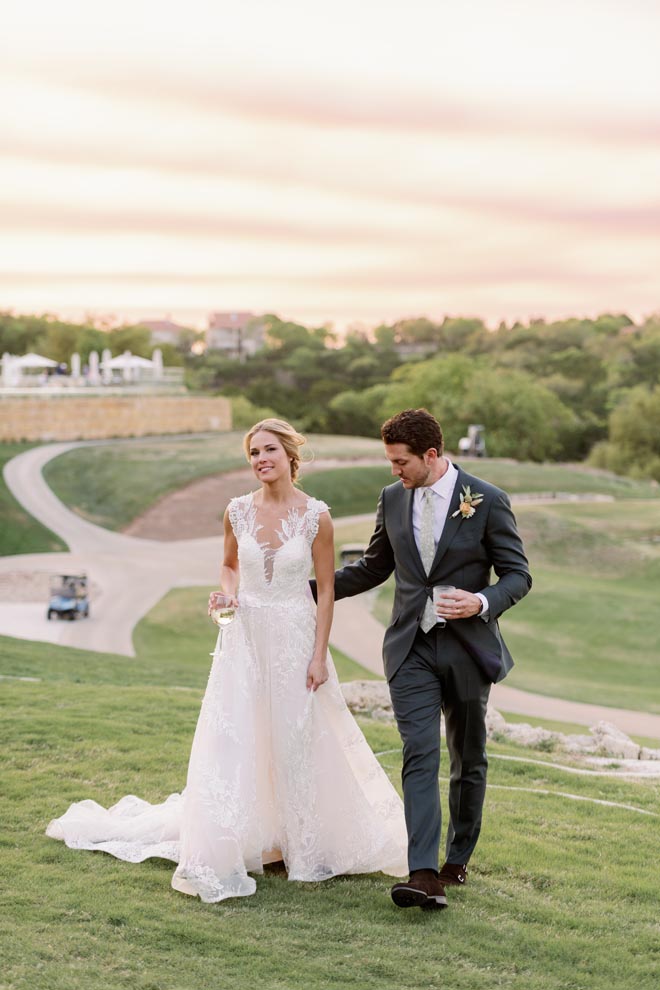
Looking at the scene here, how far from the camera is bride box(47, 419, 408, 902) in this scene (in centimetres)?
588

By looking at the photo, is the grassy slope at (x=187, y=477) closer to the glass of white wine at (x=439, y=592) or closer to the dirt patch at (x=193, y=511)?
the dirt patch at (x=193, y=511)

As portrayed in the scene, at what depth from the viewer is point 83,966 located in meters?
4.62

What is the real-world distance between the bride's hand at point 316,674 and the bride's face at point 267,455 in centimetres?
98

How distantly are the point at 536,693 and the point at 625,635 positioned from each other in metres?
6.16

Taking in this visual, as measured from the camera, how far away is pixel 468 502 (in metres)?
5.68

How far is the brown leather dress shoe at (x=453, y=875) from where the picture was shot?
19.2 feet

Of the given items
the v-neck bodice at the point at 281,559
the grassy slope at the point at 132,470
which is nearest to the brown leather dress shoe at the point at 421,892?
the v-neck bodice at the point at 281,559

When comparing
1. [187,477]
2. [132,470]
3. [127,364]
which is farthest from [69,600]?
[127,364]

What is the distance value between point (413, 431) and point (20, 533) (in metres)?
36.5

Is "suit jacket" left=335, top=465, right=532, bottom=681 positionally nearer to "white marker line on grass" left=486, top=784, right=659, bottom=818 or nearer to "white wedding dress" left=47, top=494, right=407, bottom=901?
"white wedding dress" left=47, top=494, right=407, bottom=901

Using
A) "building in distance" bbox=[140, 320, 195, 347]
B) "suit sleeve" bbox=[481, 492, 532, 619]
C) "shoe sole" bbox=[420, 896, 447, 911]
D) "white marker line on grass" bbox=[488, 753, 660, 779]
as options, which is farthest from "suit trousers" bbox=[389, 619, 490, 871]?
"building in distance" bbox=[140, 320, 195, 347]

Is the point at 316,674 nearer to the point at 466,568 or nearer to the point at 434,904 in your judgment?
the point at 466,568

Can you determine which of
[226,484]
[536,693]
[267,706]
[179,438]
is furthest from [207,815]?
[179,438]

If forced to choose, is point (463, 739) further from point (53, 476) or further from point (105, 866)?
point (53, 476)
